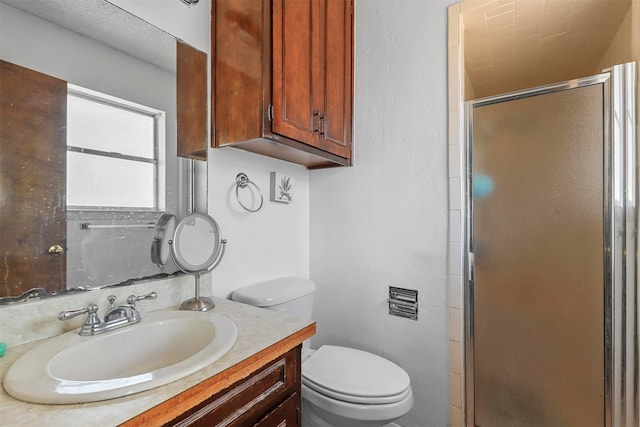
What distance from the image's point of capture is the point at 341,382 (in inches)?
45.3

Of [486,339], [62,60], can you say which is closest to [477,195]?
[486,339]

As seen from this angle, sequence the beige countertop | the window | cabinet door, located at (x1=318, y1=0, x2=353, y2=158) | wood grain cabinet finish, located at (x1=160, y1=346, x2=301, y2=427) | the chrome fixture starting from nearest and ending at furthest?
the beige countertop
wood grain cabinet finish, located at (x1=160, y1=346, x2=301, y2=427)
the chrome fixture
the window
cabinet door, located at (x1=318, y1=0, x2=353, y2=158)

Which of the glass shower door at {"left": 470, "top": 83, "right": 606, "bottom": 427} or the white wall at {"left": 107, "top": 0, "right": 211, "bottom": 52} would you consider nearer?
the white wall at {"left": 107, "top": 0, "right": 211, "bottom": 52}

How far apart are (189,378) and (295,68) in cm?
110

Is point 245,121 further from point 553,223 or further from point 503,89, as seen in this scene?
point 503,89

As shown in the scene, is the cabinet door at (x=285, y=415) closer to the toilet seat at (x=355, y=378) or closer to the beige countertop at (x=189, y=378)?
the beige countertop at (x=189, y=378)

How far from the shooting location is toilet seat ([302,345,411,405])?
3.57 feet

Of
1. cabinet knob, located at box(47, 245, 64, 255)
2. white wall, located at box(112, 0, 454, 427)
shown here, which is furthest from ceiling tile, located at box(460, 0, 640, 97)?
cabinet knob, located at box(47, 245, 64, 255)

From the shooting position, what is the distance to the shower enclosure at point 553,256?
114 cm

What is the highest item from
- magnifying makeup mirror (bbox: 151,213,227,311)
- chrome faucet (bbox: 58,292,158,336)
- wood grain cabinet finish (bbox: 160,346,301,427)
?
magnifying makeup mirror (bbox: 151,213,227,311)

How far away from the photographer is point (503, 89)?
227 centimetres

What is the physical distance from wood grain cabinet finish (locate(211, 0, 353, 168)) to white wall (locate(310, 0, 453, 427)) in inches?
9.9

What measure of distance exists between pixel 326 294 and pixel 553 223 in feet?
3.82

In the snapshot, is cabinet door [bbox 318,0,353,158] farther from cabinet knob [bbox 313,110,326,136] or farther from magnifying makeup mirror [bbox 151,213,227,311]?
magnifying makeup mirror [bbox 151,213,227,311]
